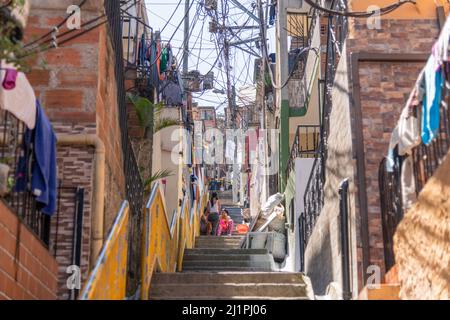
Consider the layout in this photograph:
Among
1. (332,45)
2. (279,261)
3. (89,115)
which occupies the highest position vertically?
(332,45)

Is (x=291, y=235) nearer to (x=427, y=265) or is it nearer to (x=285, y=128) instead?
(x=285, y=128)

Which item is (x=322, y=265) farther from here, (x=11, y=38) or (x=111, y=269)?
(x=11, y=38)

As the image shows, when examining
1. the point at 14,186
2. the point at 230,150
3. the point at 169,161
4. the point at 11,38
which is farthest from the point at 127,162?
the point at 230,150

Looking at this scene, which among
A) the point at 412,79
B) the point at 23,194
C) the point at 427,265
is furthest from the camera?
the point at 412,79

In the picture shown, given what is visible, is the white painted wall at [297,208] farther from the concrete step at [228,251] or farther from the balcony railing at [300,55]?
the balcony railing at [300,55]

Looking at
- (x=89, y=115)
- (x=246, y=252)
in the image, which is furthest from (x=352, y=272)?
(x=246, y=252)

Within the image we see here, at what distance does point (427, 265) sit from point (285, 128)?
1273 centimetres

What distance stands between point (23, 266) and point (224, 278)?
4079 millimetres

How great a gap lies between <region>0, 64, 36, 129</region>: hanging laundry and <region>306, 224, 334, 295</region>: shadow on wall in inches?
174

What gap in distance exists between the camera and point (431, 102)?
6.46m

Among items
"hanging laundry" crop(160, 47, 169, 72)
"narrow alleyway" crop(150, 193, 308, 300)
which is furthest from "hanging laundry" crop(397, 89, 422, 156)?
"hanging laundry" crop(160, 47, 169, 72)

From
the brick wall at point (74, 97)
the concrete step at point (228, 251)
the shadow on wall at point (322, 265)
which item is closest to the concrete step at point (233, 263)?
the concrete step at point (228, 251)

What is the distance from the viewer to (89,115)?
8.81 metres

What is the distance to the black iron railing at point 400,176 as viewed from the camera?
6.95 meters
